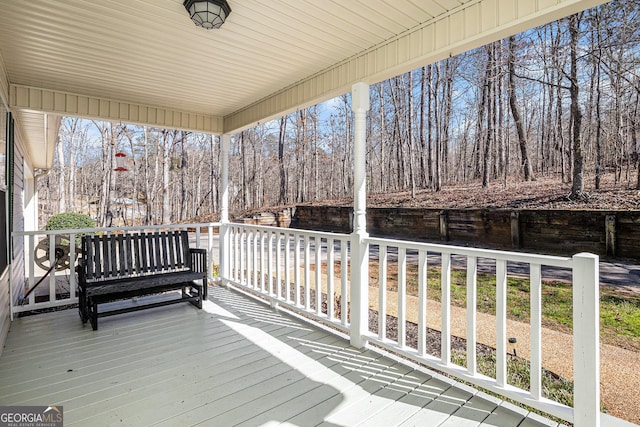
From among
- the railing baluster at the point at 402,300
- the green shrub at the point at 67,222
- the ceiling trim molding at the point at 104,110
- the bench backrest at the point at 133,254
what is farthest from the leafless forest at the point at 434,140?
the bench backrest at the point at 133,254

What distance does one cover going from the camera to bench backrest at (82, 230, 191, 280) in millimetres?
3740

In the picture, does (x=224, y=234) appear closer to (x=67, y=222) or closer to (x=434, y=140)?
(x=67, y=222)

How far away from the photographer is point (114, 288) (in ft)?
11.5

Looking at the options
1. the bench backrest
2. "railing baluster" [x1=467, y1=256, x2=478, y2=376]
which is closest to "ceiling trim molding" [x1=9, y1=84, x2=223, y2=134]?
the bench backrest

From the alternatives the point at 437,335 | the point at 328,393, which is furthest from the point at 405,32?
the point at 437,335

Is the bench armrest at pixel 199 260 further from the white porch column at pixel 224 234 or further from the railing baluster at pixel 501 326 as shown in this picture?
the railing baluster at pixel 501 326

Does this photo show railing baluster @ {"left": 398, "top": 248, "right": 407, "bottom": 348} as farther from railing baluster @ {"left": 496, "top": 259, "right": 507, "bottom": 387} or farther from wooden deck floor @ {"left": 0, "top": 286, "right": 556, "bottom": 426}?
railing baluster @ {"left": 496, "top": 259, "right": 507, "bottom": 387}

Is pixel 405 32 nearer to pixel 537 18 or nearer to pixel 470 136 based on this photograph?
pixel 537 18

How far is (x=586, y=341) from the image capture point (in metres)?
1.75

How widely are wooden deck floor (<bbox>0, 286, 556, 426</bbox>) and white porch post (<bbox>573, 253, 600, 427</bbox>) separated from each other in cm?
28

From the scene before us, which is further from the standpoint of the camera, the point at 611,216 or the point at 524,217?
the point at 524,217

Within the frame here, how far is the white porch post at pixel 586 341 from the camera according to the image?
1.71 m

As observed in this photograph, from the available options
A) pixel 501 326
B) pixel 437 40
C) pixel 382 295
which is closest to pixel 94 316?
pixel 382 295

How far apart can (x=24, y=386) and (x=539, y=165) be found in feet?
46.5
